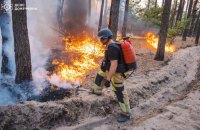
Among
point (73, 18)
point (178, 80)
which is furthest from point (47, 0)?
point (178, 80)

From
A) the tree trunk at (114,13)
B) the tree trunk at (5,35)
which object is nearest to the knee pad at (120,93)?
the tree trunk at (114,13)

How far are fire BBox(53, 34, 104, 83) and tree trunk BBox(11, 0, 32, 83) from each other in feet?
5.71

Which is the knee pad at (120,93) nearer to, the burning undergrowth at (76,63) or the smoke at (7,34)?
the burning undergrowth at (76,63)

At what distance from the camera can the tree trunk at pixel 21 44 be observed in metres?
7.46

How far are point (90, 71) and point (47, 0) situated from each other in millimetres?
20965

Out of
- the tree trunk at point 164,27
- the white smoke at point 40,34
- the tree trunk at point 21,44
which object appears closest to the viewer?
the tree trunk at point 21,44

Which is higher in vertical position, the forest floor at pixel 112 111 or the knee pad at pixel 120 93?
the knee pad at pixel 120 93

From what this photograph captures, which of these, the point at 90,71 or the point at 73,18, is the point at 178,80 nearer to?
the point at 90,71

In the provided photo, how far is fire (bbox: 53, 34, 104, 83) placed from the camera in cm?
994

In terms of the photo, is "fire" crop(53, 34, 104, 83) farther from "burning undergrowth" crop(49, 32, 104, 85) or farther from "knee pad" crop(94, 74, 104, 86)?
"knee pad" crop(94, 74, 104, 86)

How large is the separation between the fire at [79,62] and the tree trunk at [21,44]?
5.71 feet

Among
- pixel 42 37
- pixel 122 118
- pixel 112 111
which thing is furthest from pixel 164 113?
pixel 42 37

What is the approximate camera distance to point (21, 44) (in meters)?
7.71

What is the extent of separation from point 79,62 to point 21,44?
517 cm
